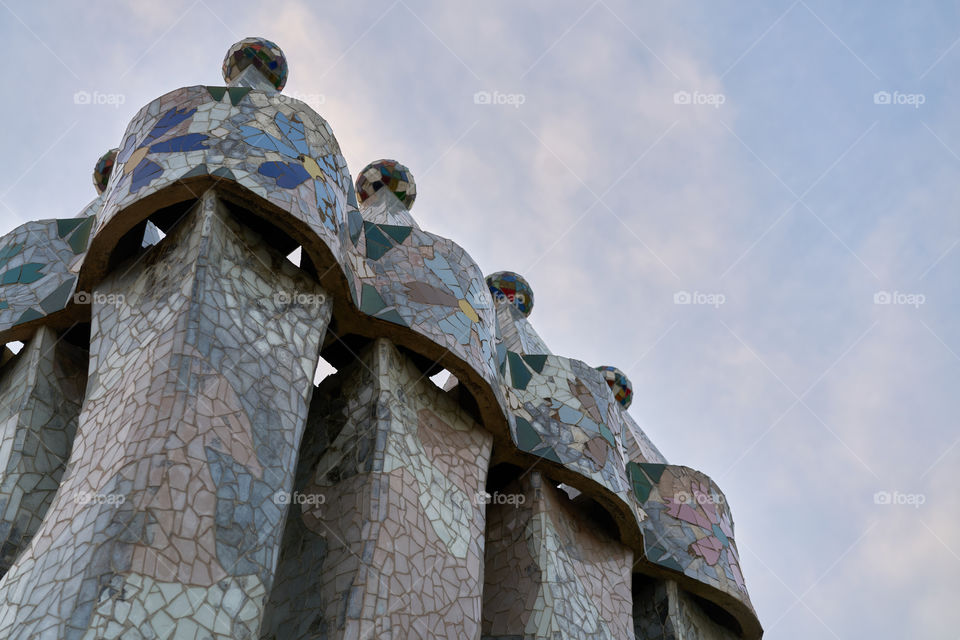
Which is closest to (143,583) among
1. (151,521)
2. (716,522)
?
(151,521)

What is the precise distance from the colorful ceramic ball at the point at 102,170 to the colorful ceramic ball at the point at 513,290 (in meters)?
4.55

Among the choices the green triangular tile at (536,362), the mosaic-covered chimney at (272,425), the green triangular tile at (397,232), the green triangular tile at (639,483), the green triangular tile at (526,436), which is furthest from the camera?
the green triangular tile at (639,483)

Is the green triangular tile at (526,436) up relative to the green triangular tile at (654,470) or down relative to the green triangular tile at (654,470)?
down

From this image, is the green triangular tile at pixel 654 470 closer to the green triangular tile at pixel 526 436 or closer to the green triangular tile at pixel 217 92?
the green triangular tile at pixel 526 436

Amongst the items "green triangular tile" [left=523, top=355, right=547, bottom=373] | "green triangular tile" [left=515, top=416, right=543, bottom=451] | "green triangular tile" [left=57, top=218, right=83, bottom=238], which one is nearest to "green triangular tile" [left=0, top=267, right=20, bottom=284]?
"green triangular tile" [left=57, top=218, right=83, bottom=238]

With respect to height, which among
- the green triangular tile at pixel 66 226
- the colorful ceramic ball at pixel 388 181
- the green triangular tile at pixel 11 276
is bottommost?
the green triangular tile at pixel 11 276

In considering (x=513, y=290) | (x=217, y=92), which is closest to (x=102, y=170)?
(x=217, y=92)

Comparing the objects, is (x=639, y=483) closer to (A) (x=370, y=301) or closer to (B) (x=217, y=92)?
(A) (x=370, y=301)

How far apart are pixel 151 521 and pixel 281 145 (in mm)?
3392

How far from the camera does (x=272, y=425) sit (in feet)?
25.2

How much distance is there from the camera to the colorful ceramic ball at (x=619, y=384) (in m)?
13.8

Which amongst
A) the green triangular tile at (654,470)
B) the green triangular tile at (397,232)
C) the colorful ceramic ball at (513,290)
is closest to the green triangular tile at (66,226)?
the green triangular tile at (397,232)

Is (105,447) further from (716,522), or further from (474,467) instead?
(716,522)

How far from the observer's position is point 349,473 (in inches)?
335
